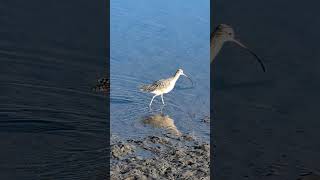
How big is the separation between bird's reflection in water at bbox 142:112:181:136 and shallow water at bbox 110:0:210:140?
6 cm

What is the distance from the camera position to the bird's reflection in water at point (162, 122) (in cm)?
919
